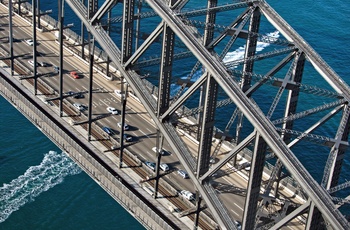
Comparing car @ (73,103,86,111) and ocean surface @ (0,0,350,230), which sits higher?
car @ (73,103,86,111)

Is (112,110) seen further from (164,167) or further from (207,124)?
(207,124)

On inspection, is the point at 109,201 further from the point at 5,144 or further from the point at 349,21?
the point at 349,21

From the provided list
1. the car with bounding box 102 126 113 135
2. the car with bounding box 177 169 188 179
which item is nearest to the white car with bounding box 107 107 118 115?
the car with bounding box 102 126 113 135

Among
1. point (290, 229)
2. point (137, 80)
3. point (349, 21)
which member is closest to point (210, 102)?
point (137, 80)

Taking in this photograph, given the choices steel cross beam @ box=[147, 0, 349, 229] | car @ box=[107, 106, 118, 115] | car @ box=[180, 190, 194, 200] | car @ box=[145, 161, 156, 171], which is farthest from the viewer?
car @ box=[107, 106, 118, 115]

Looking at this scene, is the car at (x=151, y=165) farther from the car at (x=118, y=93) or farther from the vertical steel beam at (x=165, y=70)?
the car at (x=118, y=93)

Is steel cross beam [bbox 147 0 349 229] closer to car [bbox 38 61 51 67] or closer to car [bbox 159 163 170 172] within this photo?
car [bbox 159 163 170 172]

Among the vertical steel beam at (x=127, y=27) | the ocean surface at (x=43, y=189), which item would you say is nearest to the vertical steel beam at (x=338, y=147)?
the vertical steel beam at (x=127, y=27)
